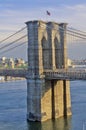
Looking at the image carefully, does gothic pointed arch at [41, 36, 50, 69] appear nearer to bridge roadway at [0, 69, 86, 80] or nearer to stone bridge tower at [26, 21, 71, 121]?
stone bridge tower at [26, 21, 71, 121]

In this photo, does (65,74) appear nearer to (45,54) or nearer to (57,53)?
(45,54)

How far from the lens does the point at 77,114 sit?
180 feet

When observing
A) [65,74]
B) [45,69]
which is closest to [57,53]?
[45,69]

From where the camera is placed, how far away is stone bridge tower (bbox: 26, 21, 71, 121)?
51219 millimetres

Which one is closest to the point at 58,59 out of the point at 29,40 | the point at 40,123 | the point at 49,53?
the point at 49,53

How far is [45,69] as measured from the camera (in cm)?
5372

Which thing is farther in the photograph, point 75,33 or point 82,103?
point 82,103

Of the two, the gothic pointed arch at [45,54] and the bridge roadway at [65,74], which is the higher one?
the gothic pointed arch at [45,54]

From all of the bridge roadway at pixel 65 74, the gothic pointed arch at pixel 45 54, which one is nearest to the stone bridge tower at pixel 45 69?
the gothic pointed arch at pixel 45 54

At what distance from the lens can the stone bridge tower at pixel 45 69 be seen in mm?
51219

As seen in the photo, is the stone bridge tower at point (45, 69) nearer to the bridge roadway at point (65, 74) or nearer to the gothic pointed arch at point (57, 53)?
the gothic pointed arch at point (57, 53)

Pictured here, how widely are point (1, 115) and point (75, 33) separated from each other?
44.6 feet

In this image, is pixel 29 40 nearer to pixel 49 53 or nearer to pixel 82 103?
pixel 49 53

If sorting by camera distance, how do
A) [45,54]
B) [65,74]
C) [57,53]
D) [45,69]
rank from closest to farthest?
[65,74] → [45,69] → [45,54] → [57,53]
